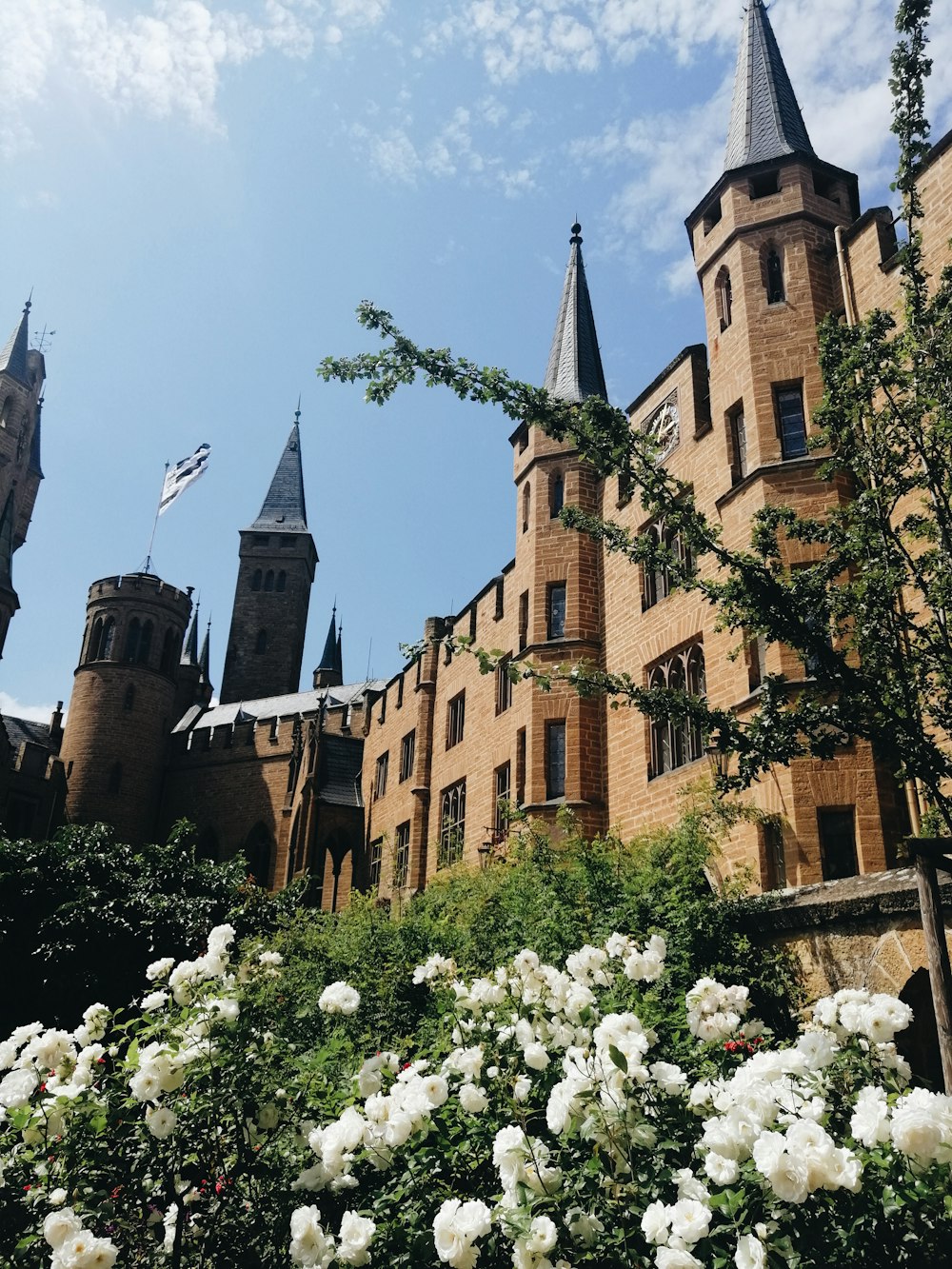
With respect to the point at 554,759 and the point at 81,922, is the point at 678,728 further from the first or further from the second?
the point at 81,922

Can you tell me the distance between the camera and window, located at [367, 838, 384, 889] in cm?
2995

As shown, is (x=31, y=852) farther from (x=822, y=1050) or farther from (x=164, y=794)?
(x=164, y=794)

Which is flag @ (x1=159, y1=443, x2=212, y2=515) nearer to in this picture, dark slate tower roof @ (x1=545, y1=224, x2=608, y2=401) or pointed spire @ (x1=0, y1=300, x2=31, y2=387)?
pointed spire @ (x1=0, y1=300, x2=31, y2=387)

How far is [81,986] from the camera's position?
13656 millimetres

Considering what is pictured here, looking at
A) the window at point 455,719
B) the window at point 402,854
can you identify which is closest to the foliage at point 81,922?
the window at point 455,719

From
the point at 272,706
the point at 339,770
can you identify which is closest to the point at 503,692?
the point at 339,770

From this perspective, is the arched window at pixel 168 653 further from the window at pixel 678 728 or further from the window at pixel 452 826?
the window at pixel 678 728

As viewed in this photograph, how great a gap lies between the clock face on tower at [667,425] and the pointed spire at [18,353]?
47.5 m

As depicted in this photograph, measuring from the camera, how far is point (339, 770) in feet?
112

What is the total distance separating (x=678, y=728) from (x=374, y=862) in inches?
723

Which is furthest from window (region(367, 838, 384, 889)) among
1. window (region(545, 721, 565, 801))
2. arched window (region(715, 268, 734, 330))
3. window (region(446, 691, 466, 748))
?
arched window (region(715, 268, 734, 330))

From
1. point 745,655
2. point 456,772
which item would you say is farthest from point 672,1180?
point 456,772

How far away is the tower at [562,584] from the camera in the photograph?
665 inches

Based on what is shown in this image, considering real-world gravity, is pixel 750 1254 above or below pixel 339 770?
below
